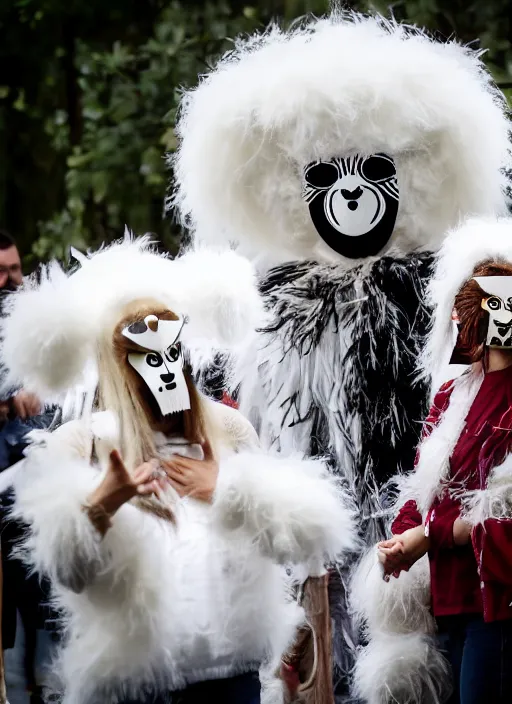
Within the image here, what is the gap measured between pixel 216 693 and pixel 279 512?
0.42m

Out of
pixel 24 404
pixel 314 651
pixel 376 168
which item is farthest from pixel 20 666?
pixel 376 168

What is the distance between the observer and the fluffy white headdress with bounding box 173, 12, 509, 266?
11.8ft

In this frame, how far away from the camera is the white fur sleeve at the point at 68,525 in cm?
286

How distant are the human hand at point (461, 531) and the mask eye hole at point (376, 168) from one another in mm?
1058

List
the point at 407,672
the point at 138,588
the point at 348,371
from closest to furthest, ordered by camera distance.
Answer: the point at 138,588
the point at 407,672
the point at 348,371

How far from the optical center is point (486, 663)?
2.90 metres

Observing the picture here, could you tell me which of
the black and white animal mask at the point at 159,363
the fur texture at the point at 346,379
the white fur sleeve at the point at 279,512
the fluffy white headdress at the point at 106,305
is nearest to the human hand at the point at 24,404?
the fluffy white headdress at the point at 106,305

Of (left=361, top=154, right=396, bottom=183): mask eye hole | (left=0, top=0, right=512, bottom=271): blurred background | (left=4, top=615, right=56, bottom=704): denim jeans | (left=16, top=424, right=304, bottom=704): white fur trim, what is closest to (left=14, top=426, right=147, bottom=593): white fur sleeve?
(left=16, top=424, right=304, bottom=704): white fur trim

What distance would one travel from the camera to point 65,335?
10.1ft

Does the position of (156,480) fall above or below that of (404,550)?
above

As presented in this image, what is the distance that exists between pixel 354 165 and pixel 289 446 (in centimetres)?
76

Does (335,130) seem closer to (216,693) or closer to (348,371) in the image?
(348,371)

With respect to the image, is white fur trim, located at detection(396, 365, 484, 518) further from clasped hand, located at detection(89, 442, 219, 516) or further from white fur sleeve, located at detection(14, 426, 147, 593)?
white fur sleeve, located at detection(14, 426, 147, 593)

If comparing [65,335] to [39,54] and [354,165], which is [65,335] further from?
[39,54]
